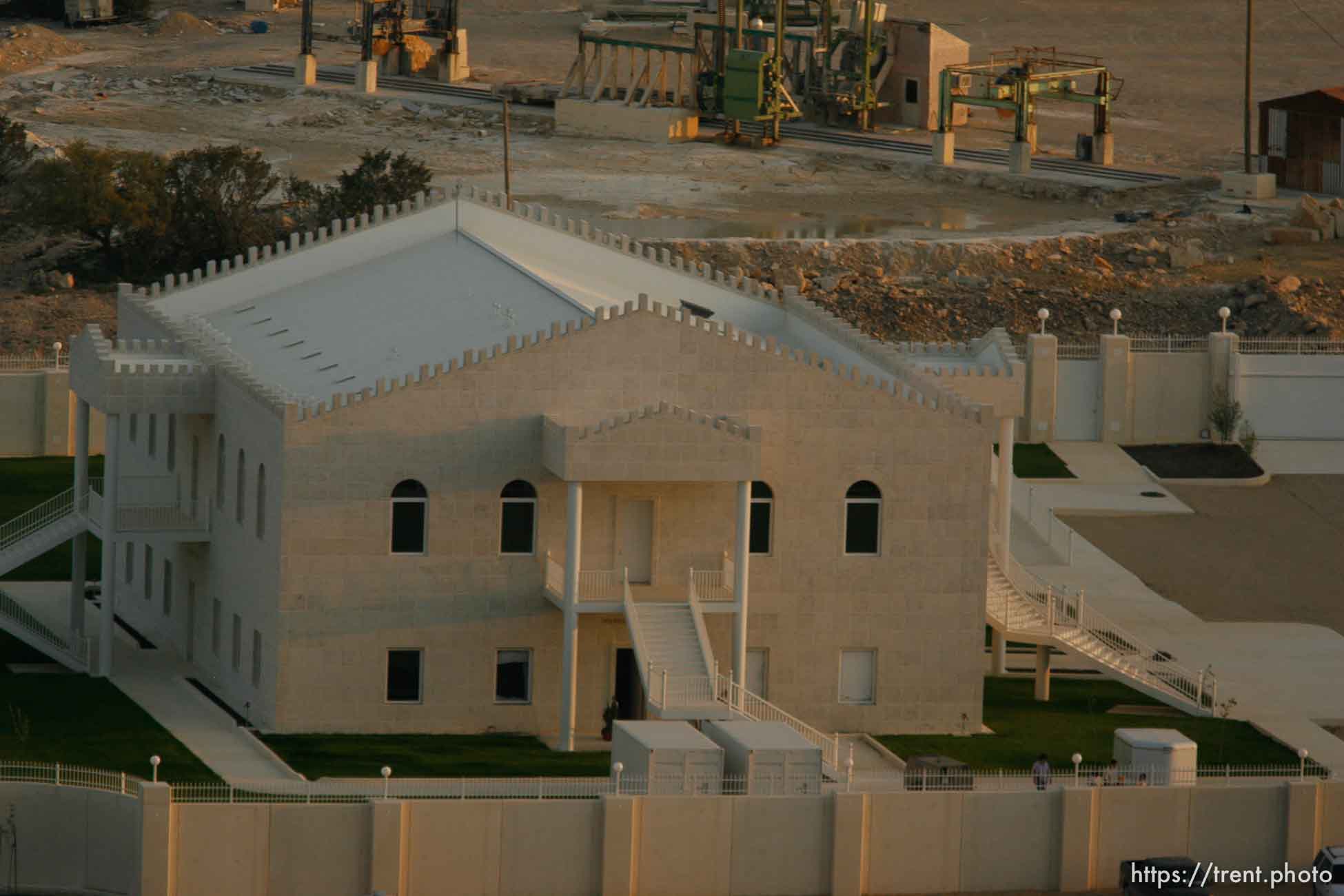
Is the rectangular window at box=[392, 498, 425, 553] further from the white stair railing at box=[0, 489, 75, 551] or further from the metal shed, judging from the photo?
the metal shed

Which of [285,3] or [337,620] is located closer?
[337,620]

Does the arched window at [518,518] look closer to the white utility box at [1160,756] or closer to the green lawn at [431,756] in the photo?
the green lawn at [431,756]

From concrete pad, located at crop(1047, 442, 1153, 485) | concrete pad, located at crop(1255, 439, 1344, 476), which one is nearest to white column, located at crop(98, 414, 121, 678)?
concrete pad, located at crop(1047, 442, 1153, 485)

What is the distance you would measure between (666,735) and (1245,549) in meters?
30.6

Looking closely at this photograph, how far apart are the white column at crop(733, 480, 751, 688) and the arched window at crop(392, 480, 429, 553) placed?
18.3ft

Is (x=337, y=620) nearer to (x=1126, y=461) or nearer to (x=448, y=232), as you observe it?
(x=448, y=232)

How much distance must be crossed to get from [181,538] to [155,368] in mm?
3278

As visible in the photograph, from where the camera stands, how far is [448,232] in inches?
2859

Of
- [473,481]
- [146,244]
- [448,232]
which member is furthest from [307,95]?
[473,481]

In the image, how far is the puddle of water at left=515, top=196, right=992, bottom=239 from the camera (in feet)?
360

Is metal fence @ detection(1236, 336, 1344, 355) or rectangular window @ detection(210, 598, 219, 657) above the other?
metal fence @ detection(1236, 336, 1344, 355)

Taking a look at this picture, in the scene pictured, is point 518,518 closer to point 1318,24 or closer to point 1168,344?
point 1168,344

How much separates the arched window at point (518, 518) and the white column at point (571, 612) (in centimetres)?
72

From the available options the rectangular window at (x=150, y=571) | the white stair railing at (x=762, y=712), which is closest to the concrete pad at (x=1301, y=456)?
the white stair railing at (x=762, y=712)
